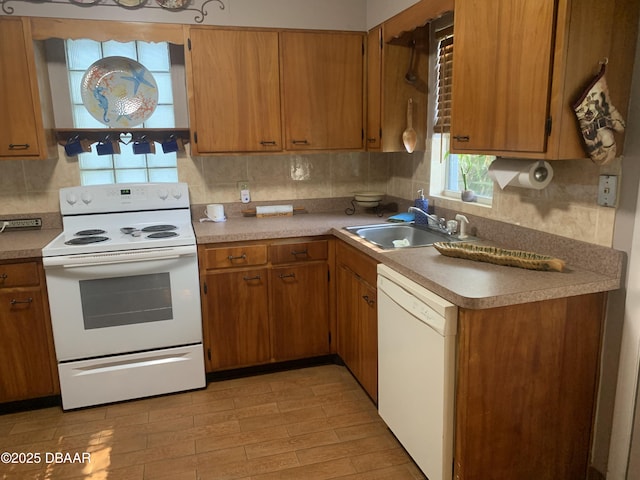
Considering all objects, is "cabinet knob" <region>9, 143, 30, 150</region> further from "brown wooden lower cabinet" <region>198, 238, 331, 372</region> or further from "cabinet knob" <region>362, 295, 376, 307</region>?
"cabinet knob" <region>362, 295, 376, 307</region>

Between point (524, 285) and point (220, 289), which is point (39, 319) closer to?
point (220, 289)

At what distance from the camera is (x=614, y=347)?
1.73 meters

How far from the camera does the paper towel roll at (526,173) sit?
6.05ft

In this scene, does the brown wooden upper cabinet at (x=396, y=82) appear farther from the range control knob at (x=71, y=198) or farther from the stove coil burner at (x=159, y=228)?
the range control knob at (x=71, y=198)

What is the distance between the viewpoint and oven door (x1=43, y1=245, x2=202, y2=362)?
2438 millimetres

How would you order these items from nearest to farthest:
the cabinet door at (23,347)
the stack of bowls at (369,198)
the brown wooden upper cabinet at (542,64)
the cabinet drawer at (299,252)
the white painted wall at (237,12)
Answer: the brown wooden upper cabinet at (542,64) → the cabinet door at (23,347) → the white painted wall at (237,12) → the cabinet drawer at (299,252) → the stack of bowls at (369,198)

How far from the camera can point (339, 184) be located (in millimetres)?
3438

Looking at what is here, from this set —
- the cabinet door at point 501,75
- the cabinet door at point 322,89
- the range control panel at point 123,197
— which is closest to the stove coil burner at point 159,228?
the range control panel at point 123,197

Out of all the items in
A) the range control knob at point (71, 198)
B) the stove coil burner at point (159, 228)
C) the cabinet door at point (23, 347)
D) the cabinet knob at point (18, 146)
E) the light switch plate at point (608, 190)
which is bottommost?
the cabinet door at point (23, 347)

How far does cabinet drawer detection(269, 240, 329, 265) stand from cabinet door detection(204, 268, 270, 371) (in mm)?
119

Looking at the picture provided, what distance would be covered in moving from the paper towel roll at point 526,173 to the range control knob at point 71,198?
2.43 m

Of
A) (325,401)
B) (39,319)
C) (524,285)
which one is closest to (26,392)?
(39,319)

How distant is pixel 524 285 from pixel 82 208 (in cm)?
254

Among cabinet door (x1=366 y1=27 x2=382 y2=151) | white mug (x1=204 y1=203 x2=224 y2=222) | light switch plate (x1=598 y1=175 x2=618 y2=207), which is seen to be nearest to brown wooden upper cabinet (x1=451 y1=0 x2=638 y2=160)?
light switch plate (x1=598 y1=175 x2=618 y2=207)
